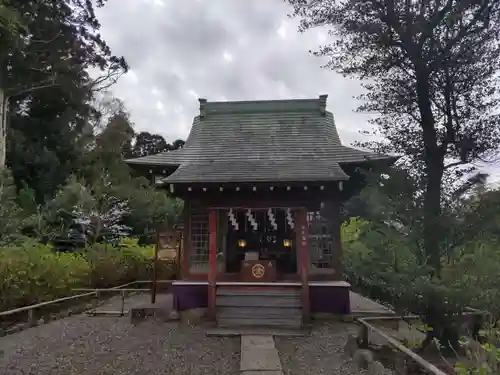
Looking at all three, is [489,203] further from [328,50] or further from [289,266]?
[289,266]

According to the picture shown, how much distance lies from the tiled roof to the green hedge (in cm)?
296

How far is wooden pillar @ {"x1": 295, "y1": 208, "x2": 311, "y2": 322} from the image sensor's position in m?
8.66

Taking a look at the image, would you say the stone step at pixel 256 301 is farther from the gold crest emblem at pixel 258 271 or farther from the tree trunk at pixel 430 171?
the tree trunk at pixel 430 171

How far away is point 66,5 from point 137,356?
48.0ft

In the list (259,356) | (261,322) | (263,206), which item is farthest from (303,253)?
(259,356)

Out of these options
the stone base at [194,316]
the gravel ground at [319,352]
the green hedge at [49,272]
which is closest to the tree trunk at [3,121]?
the green hedge at [49,272]

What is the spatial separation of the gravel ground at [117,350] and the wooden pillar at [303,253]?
1.94 m

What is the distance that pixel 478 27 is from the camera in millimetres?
5523

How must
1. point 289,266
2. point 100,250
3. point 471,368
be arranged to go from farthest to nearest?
point 100,250
point 289,266
point 471,368

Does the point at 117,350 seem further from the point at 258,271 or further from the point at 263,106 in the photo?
the point at 263,106

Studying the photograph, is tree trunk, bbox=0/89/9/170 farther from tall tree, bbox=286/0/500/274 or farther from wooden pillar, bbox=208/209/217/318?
tall tree, bbox=286/0/500/274

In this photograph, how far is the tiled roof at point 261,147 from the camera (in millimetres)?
8984

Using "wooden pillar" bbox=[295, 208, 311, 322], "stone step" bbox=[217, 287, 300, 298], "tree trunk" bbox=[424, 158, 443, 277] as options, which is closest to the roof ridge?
"wooden pillar" bbox=[295, 208, 311, 322]

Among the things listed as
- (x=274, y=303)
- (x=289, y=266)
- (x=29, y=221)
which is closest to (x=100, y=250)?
(x=29, y=221)
